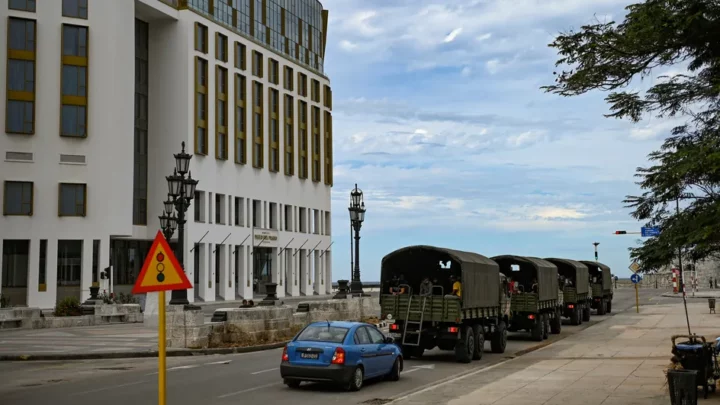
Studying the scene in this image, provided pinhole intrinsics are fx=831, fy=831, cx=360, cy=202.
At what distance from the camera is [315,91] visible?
9425 centimetres

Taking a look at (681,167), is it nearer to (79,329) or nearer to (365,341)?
(365,341)

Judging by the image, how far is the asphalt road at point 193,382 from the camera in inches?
628

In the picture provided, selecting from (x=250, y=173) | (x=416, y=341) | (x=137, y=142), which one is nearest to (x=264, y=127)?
(x=250, y=173)

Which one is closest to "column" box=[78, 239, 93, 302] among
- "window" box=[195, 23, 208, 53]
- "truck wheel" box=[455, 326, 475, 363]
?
"window" box=[195, 23, 208, 53]

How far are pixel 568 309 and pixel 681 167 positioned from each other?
30123mm

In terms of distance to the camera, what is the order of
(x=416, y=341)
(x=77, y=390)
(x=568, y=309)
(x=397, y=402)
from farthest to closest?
(x=568, y=309) < (x=416, y=341) < (x=77, y=390) < (x=397, y=402)

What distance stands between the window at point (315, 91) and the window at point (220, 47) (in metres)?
18.4

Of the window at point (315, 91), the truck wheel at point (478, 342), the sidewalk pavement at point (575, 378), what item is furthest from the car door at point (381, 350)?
the window at point (315, 91)

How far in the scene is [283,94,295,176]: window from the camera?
8734 centimetres

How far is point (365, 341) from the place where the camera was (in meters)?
17.9

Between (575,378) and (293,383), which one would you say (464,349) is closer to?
(575,378)

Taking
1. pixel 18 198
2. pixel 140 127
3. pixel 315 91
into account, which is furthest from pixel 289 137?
pixel 18 198

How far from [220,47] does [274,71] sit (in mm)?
10249

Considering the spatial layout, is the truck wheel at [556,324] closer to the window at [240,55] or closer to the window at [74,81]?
the window at [74,81]
